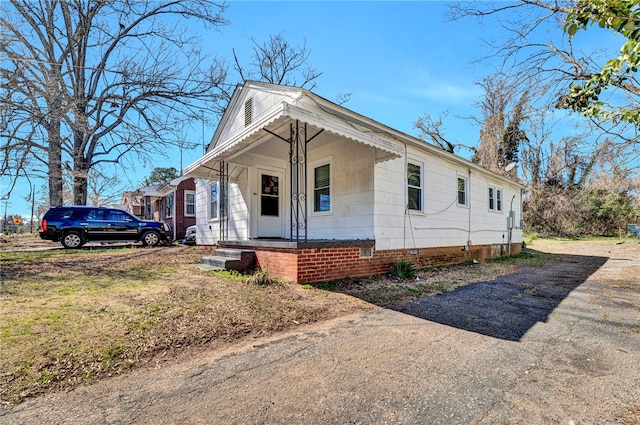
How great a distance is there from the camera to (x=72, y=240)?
12375mm

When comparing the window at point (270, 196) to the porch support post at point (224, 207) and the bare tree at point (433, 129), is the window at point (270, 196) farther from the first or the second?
the bare tree at point (433, 129)

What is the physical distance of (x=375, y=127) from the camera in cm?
757

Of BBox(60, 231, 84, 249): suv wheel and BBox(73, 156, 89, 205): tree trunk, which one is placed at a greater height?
BBox(73, 156, 89, 205): tree trunk

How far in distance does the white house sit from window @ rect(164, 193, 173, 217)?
29.2ft

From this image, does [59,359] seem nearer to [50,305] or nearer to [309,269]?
[50,305]

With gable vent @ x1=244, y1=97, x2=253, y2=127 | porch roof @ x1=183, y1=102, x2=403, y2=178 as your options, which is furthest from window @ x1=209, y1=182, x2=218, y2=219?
gable vent @ x1=244, y1=97, x2=253, y2=127

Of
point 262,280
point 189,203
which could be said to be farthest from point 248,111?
point 189,203

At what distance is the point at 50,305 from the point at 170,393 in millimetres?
2995

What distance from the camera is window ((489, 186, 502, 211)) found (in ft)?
40.5

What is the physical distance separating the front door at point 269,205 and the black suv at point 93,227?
757 cm

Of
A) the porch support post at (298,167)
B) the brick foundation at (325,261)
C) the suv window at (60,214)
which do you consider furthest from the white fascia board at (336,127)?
the suv window at (60,214)

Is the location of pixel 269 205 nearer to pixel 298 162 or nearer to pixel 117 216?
pixel 298 162

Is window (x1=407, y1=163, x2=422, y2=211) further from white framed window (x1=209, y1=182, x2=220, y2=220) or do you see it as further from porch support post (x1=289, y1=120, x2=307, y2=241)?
white framed window (x1=209, y1=182, x2=220, y2=220)

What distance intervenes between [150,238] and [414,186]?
1191 cm
